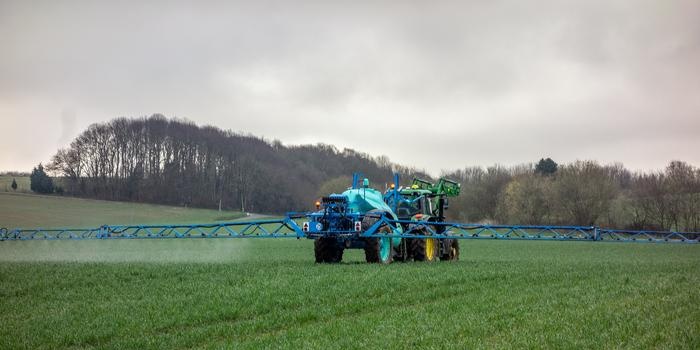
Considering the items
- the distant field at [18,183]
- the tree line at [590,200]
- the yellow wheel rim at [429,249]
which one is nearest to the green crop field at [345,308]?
the yellow wheel rim at [429,249]

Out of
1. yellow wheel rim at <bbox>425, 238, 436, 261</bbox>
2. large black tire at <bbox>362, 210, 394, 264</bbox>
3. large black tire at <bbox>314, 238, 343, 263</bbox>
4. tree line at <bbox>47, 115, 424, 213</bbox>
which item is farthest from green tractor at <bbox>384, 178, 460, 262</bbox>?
tree line at <bbox>47, 115, 424, 213</bbox>

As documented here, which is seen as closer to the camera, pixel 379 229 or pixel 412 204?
pixel 379 229

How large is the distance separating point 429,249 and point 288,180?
6847cm

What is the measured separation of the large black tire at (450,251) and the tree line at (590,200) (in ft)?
143

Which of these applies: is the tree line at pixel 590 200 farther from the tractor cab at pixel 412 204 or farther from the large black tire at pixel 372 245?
the large black tire at pixel 372 245

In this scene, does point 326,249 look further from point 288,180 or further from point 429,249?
point 288,180

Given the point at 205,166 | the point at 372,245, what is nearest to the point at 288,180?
the point at 205,166

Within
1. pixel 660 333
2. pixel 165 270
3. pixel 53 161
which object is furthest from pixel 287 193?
pixel 660 333

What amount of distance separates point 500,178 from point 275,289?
3208 inches

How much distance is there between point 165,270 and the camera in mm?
18547

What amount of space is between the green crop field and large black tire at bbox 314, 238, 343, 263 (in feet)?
12.7

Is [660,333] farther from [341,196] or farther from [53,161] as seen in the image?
[53,161]

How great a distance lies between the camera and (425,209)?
26156 mm

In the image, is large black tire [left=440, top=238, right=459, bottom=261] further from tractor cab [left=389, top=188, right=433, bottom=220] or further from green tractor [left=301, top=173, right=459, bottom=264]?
tractor cab [left=389, top=188, right=433, bottom=220]
